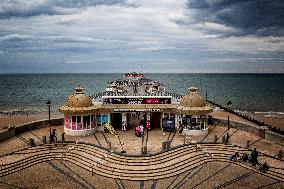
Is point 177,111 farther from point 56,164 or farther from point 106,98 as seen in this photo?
point 56,164

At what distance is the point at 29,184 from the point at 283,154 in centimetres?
2095

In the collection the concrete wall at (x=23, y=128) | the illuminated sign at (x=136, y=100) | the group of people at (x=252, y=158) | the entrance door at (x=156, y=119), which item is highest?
the illuminated sign at (x=136, y=100)

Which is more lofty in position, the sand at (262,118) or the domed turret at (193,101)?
the domed turret at (193,101)

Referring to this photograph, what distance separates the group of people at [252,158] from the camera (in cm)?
2403

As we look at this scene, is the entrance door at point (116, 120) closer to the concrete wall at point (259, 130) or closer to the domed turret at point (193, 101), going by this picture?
the domed turret at point (193, 101)

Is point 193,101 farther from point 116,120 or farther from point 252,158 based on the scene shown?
point 252,158

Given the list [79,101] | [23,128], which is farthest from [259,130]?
[23,128]

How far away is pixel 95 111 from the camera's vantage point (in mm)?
32656

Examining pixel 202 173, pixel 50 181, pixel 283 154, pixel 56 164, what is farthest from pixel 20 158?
pixel 283 154

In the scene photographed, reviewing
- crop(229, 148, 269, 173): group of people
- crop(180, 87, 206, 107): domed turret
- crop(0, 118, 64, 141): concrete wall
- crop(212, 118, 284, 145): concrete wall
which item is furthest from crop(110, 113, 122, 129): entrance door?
crop(229, 148, 269, 173): group of people

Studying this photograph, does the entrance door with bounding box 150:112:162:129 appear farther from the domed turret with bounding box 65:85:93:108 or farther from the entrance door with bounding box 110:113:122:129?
the domed turret with bounding box 65:85:93:108

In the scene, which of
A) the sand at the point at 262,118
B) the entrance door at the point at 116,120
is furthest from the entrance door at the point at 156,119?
the sand at the point at 262,118

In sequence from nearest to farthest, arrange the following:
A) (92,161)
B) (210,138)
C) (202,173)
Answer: (202,173) → (92,161) → (210,138)

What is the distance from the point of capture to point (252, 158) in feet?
82.1
